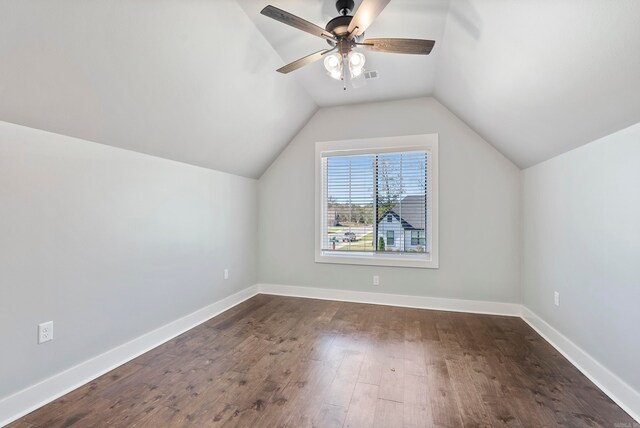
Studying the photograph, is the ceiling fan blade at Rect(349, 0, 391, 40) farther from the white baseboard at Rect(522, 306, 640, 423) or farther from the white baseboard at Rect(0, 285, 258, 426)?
the white baseboard at Rect(0, 285, 258, 426)

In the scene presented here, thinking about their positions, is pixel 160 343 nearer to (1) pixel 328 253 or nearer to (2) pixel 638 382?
(1) pixel 328 253

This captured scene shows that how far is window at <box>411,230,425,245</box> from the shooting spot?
3.87 metres

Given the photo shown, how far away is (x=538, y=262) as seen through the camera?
9.88 ft

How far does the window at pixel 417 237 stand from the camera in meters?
3.87

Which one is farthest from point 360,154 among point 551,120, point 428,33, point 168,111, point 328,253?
point 168,111

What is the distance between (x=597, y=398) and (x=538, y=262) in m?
1.37

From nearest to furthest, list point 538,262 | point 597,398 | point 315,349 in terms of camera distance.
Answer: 1. point 597,398
2. point 315,349
3. point 538,262

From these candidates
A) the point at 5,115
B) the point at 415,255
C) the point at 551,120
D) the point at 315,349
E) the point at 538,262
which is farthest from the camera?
the point at 415,255

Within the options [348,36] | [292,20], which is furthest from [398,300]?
[292,20]

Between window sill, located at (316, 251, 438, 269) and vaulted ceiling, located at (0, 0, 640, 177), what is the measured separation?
5.06 ft

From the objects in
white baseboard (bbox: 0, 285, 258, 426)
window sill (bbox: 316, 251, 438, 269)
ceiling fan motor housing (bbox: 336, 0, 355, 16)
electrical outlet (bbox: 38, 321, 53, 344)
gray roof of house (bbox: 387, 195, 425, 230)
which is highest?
ceiling fan motor housing (bbox: 336, 0, 355, 16)

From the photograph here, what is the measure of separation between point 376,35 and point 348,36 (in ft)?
2.06

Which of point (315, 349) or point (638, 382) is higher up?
point (638, 382)

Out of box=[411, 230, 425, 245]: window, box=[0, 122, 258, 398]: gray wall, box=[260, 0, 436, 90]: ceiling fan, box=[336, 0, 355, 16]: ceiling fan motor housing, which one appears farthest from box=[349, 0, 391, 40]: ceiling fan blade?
box=[411, 230, 425, 245]: window
